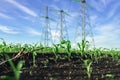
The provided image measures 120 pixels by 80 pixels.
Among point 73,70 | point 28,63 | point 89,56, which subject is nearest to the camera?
point 73,70

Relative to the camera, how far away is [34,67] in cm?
559

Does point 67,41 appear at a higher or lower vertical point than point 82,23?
lower

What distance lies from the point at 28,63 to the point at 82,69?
1.21 metres

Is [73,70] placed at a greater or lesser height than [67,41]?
lesser

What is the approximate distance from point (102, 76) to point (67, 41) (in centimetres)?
219

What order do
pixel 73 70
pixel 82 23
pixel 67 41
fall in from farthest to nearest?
pixel 82 23
pixel 67 41
pixel 73 70

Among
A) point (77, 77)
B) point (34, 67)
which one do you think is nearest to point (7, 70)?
point (34, 67)

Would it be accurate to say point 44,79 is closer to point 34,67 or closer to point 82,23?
point 34,67

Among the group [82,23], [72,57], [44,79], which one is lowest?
[44,79]

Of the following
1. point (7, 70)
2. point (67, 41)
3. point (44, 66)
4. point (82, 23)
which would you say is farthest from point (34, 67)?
point (82, 23)

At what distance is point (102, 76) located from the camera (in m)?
5.04

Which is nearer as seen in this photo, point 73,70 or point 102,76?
point 102,76

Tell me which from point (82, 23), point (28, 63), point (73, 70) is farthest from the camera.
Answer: point (82, 23)

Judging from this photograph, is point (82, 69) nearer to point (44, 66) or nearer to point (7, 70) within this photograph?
point (44, 66)
